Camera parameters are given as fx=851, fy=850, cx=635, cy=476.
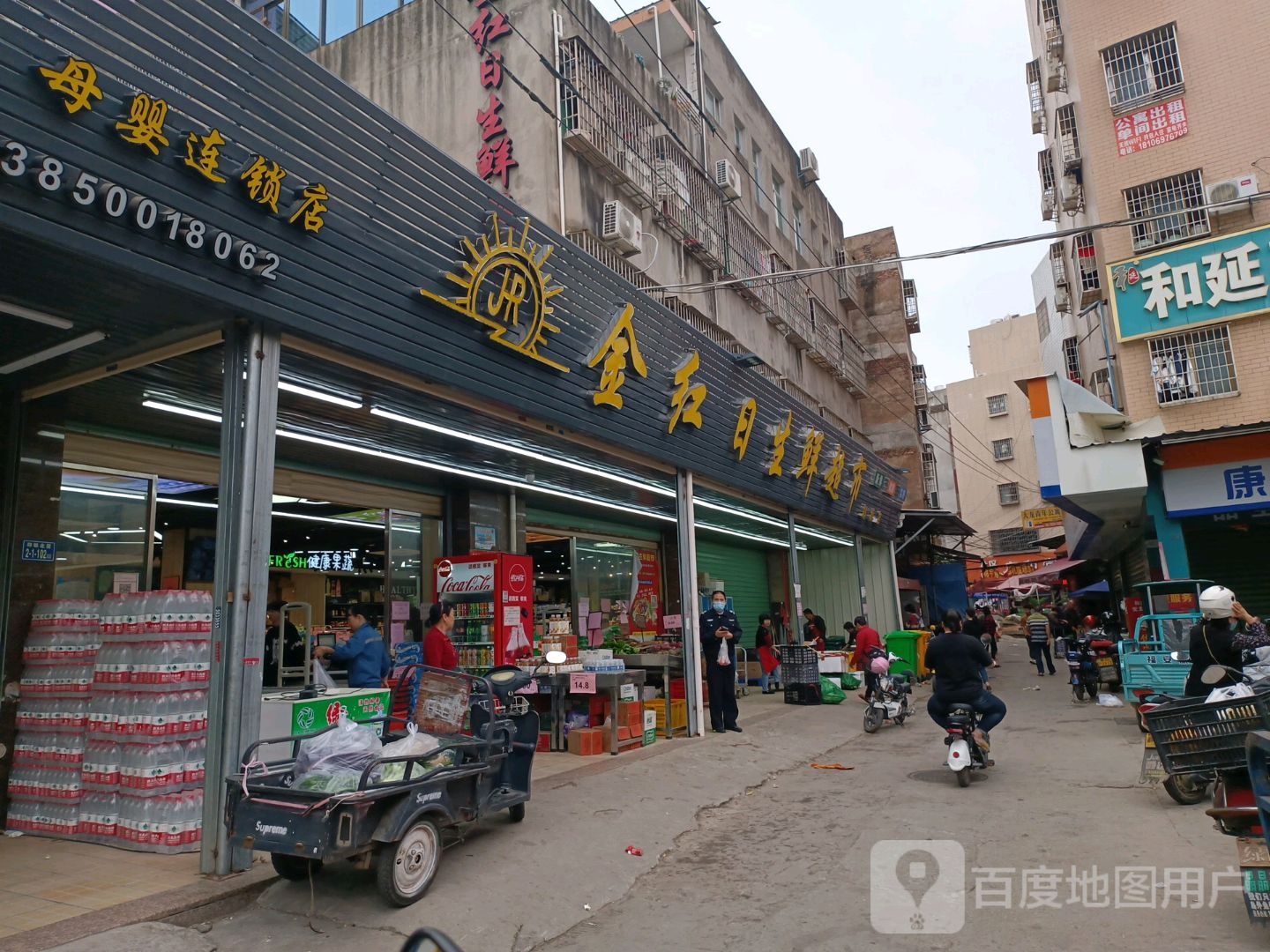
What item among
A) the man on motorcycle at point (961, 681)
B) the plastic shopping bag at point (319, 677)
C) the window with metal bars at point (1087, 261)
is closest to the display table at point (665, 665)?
the man on motorcycle at point (961, 681)

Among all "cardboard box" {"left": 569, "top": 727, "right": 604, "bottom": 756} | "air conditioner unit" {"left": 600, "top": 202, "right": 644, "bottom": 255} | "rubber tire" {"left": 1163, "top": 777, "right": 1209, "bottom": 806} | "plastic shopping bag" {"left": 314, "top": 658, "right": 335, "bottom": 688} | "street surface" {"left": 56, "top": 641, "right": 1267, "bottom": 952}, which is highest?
"air conditioner unit" {"left": 600, "top": 202, "right": 644, "bottom": 255}

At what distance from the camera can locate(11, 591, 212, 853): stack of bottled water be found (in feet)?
20.7

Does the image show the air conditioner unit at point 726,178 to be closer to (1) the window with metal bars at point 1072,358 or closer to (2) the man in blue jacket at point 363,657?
(1) the window with metal bars at point 1072,358

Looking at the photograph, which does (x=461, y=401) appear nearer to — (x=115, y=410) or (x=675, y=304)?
(x=115, y=410)

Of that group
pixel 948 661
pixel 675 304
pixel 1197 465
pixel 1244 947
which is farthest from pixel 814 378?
pixel 1244 947

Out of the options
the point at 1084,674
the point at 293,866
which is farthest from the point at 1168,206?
the point at 293,866

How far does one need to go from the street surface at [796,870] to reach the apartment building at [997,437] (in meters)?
42.9

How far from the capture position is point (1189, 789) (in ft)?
23.6

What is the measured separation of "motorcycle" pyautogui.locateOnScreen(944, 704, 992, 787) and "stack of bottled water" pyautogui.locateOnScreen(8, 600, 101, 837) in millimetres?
7766

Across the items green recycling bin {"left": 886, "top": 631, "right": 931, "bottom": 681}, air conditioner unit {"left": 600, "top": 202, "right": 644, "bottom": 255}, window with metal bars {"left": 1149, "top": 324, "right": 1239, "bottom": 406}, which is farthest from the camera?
green recycling bin {"left": 886, "top": 631, "right": 931, "bottom": 681}

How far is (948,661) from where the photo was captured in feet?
29.7

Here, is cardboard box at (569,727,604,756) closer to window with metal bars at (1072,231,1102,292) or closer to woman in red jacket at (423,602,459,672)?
woman in red jacket at (423,602,459,672)

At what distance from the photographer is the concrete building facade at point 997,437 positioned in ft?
162

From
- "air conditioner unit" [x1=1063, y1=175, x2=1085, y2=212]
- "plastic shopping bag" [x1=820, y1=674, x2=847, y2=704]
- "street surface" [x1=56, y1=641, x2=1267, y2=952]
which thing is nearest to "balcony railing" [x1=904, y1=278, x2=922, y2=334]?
"air conditioner unit" [x1=1063, y1=175, x2=1085, y2=212]
